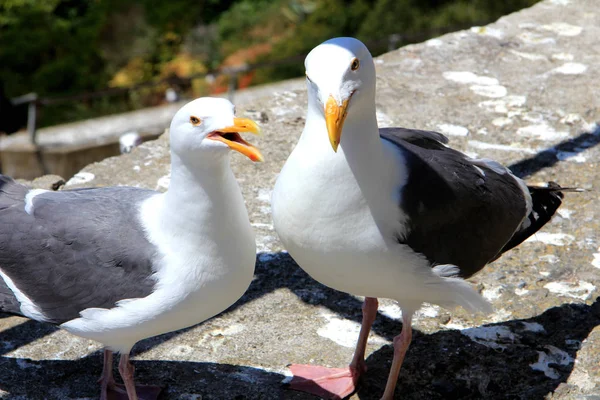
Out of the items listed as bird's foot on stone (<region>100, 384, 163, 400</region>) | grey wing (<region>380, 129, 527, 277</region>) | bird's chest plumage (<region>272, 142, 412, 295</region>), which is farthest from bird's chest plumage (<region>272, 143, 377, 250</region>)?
bird's foot on stone (<region>100, 384, 163, 400</region>)

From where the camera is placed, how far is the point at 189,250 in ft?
8.49

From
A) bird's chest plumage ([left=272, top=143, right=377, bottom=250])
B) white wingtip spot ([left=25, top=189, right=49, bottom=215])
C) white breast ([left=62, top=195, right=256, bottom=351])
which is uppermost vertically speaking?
bird's chest plumage ([left=272, top=143, right=377, bottom=250])

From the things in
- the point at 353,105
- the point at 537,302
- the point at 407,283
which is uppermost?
the point at 353,105

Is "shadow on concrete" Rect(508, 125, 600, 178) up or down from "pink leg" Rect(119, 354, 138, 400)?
down

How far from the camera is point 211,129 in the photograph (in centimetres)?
241

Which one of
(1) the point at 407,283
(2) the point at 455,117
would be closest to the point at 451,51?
(2) the point at 455,117

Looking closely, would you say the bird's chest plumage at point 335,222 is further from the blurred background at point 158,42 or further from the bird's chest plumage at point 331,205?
the blurred background at point 158,42

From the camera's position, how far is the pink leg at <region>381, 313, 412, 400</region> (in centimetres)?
284

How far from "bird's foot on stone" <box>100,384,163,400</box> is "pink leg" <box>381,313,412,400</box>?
0.81 m

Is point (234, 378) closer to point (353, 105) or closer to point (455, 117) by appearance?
point (353, 105)

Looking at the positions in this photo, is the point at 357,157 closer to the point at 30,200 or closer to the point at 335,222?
the point at 335,222

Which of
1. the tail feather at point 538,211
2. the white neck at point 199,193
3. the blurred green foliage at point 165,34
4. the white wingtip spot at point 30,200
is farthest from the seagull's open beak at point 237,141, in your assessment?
the blurred green foliage at point 165,34

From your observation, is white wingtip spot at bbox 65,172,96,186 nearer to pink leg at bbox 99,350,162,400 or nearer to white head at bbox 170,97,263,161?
pink leg at bbox 99,350,162,400

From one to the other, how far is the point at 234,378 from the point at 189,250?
0.62 meters
